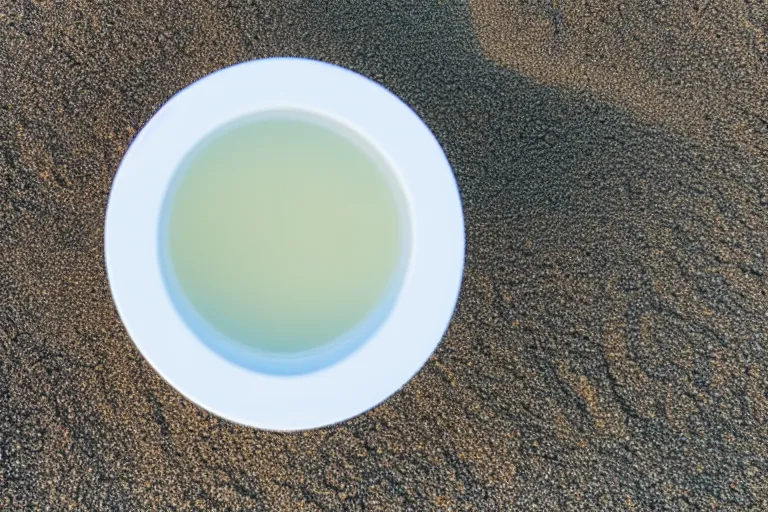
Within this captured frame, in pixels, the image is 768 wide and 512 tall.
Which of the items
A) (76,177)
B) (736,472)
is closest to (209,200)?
(76,177)

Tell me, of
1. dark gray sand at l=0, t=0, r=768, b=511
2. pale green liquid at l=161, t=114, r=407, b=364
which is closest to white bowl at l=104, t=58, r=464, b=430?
pale green liquid at l=161, t=114, r=407, b=364

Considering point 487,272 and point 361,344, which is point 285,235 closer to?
point 361,344

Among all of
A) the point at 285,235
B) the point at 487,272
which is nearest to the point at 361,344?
the point at 285,235

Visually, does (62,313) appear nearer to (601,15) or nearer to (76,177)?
(76,177)

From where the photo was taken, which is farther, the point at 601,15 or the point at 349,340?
the point at 601,15

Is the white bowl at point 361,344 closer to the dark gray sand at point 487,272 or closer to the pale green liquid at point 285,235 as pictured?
the pale green liquid at point 285,235

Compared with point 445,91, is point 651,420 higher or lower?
lower
